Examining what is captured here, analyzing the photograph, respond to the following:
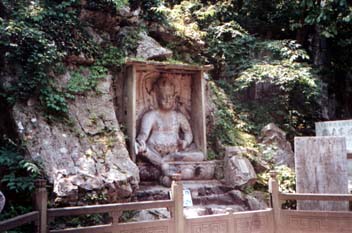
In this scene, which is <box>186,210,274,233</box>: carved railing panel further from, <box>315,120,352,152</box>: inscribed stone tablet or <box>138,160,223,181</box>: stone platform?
<box>315,120,352,152</box>: inscribed stone tablet

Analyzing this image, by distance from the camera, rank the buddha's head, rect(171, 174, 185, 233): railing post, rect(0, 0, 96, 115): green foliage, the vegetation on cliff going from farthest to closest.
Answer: the buddha's head, the vegetation on cliff, rect(0, 0, 96, 115): green foliage, rect(171, 174, 185, 233): railing post

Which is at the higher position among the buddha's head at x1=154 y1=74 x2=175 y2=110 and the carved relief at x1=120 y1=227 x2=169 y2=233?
the buddha's head at x1=154 y1=74 x2=175 y2=110

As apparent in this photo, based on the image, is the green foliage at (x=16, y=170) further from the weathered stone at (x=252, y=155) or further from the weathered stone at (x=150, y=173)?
the weathered stone at (x=252, y=155)

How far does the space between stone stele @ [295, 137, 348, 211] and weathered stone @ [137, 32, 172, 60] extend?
12.3 feet

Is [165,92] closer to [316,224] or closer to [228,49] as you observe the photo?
[228,49]

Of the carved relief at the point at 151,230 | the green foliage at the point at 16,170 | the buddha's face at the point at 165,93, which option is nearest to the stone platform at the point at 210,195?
the carved relief at the point at 151,230

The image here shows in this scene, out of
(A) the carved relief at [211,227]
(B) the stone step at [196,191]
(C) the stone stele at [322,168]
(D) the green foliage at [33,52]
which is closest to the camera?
(A) the carved relief at [211,227]

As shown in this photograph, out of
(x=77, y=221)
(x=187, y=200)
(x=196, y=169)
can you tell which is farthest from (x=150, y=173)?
(x=77, y=221)

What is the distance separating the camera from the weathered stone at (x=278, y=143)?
9162 mm

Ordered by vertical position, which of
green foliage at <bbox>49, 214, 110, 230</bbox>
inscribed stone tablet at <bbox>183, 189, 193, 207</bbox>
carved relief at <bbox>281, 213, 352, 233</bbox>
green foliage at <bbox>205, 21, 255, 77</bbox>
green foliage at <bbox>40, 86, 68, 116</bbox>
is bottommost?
carved relief at <bbox>281, 213, 352, 233</bbox>

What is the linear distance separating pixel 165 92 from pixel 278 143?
3236 mm

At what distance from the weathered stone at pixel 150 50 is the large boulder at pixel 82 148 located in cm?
155

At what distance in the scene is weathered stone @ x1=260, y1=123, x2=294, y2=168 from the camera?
9.16 meters

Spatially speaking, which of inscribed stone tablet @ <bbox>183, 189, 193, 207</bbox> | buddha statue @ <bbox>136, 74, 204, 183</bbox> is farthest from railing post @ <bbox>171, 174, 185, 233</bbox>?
buddha statue @ <bbox>136, 74, 204, 183</bbox>
